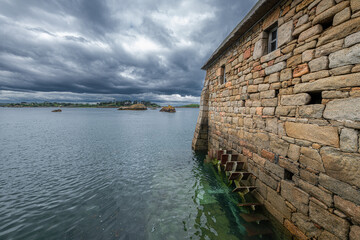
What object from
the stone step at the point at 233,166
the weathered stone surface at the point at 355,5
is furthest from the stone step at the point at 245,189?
the weathered stone surface at the point at 355,5

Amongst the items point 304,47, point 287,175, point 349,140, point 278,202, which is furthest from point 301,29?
point 278,202

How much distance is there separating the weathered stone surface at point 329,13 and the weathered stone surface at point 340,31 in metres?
0.27

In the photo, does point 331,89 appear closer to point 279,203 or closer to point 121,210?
point 279,203

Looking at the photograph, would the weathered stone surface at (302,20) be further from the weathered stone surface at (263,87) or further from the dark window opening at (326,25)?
the weathered stone surface at (263,87)

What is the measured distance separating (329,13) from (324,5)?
0.27m

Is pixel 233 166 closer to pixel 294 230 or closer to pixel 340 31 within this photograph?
pixel 294 230

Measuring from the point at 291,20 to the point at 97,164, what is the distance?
11.6 meters

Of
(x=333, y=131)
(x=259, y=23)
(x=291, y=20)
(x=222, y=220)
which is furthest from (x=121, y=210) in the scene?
(x=259, y=23)

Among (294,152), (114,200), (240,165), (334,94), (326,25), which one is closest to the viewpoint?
(334,94)

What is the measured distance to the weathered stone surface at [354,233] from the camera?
2547 millimetres

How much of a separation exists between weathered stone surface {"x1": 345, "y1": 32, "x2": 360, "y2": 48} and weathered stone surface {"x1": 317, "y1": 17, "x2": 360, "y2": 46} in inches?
2.8

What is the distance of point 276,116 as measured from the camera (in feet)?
14.8

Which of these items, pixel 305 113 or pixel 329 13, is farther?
pixel 305 113

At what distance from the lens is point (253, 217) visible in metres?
4.58
